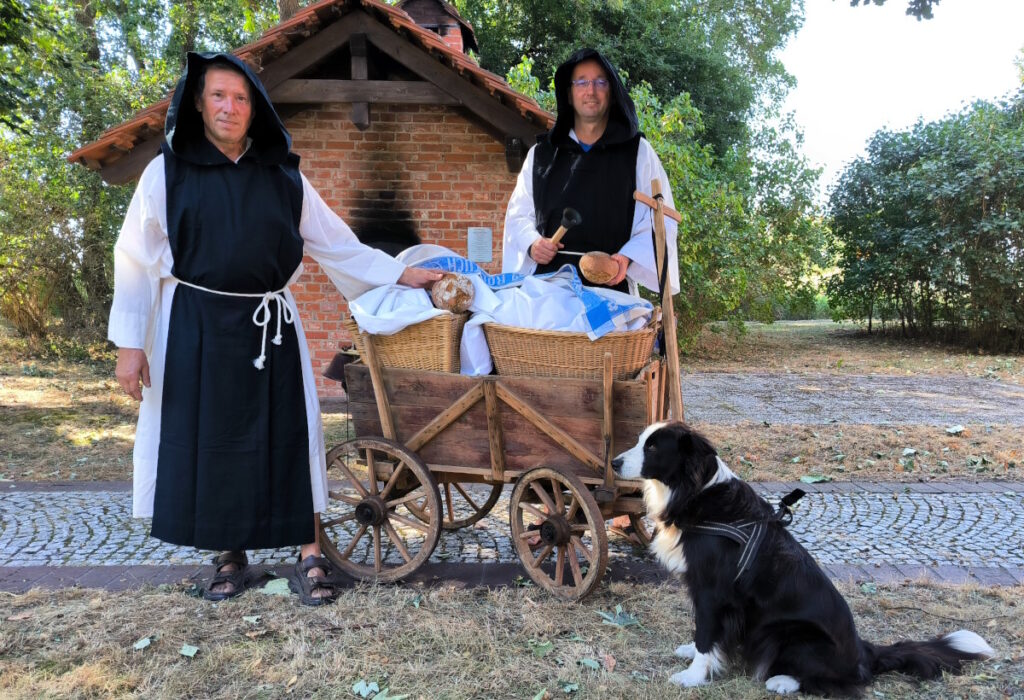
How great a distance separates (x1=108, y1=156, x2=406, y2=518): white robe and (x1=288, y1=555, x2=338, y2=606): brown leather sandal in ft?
0.89

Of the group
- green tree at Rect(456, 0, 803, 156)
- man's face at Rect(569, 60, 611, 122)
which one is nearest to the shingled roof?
man's face at Rect(569, 60, 611, 122)

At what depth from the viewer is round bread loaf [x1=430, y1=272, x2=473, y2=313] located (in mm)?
3500

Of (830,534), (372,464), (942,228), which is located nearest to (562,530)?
(372,464)

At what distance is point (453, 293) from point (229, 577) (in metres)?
1.72

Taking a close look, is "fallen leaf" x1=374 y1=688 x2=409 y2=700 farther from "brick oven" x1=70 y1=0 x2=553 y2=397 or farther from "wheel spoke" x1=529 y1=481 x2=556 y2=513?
"brick oven" x1=70 y1=0 x2=553 y2=397

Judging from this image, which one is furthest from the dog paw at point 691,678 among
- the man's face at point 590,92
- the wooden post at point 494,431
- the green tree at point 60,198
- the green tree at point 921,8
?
the green tree at point 60,198

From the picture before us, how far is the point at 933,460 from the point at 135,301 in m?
5.89

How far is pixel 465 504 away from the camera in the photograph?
5.21 meters

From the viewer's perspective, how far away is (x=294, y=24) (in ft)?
22.3

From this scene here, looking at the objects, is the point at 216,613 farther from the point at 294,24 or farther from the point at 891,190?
the point at 891,190

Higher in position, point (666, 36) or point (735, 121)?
point (666, 36)

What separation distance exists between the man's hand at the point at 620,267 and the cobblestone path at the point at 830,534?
4.94 ft

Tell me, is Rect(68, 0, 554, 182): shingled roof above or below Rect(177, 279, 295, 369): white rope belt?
above

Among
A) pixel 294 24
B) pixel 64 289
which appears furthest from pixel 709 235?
Result: pixel 64 289
